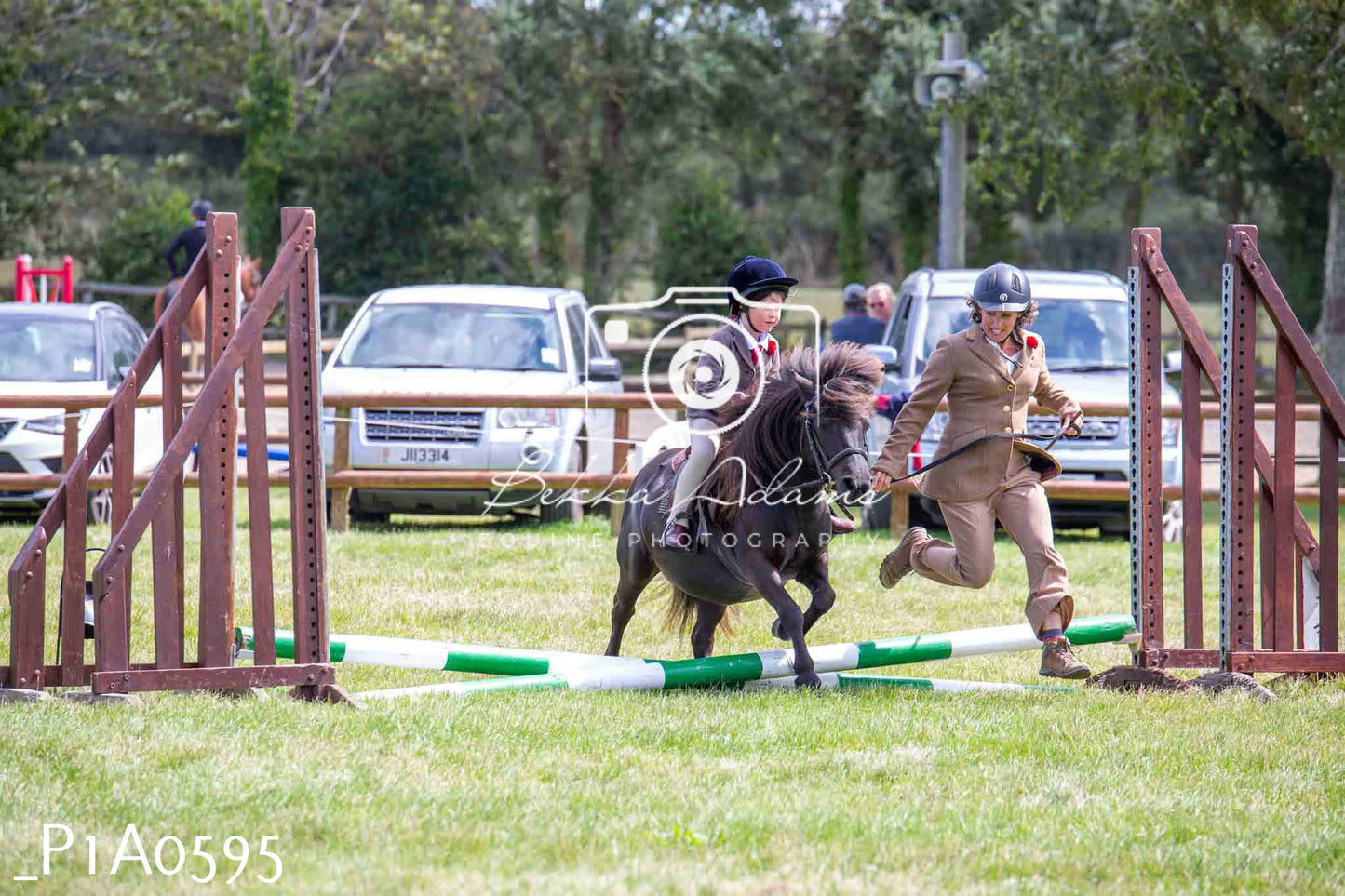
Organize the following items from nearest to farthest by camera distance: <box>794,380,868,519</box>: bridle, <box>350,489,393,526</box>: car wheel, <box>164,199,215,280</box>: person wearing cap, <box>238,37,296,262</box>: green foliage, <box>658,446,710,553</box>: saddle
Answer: <box>794,380,868,519</box>: bridle < <box>658,446,710,553</box>: saddle < <box>350,489,393,526</box>: car wheel < <box>164,199,215,280</box>: person wearing cap < <box>238,37,296,262</box>: green foliage

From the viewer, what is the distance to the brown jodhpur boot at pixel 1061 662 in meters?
6.85

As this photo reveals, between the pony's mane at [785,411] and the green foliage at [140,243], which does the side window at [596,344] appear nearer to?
the pony's mane at [785,411]

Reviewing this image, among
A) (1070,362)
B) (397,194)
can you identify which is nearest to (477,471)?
(1070,362)

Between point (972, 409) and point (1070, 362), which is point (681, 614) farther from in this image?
point (1070, 362)

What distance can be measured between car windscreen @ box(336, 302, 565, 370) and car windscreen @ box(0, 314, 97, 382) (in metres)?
2.38

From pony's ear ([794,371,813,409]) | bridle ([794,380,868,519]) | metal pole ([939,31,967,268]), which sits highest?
metal pole ([939,31,967,268])

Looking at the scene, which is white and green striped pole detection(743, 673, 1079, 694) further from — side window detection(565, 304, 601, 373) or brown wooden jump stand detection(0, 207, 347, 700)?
side window detection(565, 304, 601, 373)

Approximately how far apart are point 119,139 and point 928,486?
42.2m

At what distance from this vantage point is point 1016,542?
277 inches

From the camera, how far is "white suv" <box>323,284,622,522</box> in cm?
1268

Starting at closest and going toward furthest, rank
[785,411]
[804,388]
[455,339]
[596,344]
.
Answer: [804,388] → [785,411] → [455,339] → [596,344]

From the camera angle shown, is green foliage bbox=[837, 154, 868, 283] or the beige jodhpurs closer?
the beige jodhpurs

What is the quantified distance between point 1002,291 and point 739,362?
1.23 meters

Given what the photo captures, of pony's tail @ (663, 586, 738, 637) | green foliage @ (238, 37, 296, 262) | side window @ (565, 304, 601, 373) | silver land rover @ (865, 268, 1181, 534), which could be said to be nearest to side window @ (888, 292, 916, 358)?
silver land rover @ (865, 268, 1181, 534)
